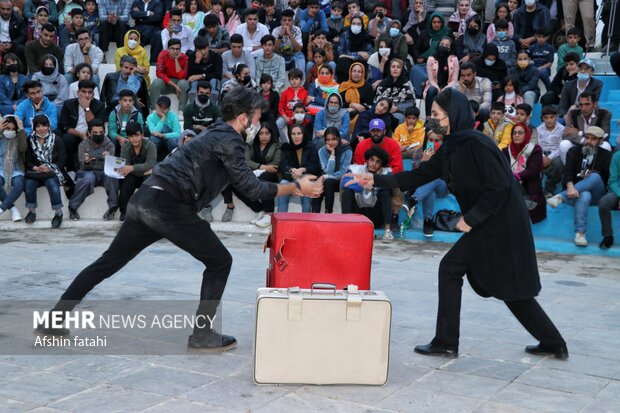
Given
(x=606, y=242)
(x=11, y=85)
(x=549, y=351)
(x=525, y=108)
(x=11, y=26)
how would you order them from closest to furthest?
(x=549, y=351)
(x=606, y=242)
(x=525, y=108)
(x=11, y=85)
(x=11, y=26)

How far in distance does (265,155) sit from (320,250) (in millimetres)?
6763

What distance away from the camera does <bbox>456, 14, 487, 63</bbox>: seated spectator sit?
14.4 m

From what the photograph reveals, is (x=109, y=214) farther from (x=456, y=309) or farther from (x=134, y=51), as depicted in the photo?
(x=456, y=309)

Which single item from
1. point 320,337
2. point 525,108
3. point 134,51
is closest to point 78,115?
point 134,51

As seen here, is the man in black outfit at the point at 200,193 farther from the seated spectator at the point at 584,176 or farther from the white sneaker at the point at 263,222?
the seated spectator at the point at 584,176

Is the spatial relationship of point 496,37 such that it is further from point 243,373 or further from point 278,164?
point 243,373

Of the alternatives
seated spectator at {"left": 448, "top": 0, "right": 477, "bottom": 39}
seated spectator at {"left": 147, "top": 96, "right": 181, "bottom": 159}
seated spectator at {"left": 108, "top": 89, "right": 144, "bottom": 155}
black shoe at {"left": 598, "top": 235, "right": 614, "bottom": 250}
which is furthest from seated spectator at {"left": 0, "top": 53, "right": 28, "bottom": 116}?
black shoe at {"left": 598, "top": 235, "right": 614, "bottom": 250}

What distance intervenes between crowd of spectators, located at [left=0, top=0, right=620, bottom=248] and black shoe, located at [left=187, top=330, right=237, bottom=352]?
18.6 ft

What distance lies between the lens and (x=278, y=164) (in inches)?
472

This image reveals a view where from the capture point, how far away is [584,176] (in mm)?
10969

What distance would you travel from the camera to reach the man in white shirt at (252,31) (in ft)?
48.5

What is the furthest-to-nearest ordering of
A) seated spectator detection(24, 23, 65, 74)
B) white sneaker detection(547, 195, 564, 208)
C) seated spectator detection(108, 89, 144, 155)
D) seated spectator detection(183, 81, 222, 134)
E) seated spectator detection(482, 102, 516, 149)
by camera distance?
seated spectator detection(24, 23, 65, 74) < seated spectator detection(183, 81, 222, 134) < seated spectator detection(108, 89, 144, 155) < seated spectator detection(482, 102, 516, 149) < white sneaker detection(547, 195, 564, 208)

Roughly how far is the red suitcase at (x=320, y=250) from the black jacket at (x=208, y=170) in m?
0.28

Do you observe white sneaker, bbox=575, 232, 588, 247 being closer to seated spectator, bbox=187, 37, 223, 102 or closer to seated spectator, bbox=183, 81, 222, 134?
seated spectator, bbox=183, 81, 222, 134
